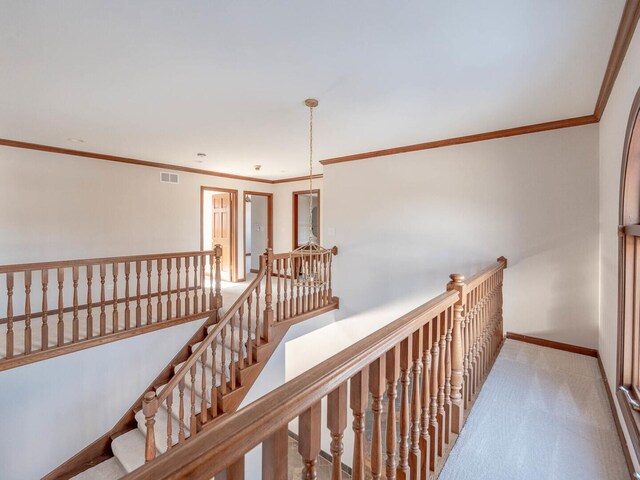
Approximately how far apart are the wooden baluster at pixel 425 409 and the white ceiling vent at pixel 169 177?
5082mm

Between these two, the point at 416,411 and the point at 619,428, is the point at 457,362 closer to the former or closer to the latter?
the point at 416,411

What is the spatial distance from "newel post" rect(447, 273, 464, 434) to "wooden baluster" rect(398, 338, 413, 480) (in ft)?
1.97

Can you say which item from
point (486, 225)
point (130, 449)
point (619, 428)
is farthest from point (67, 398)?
point (486, 225)

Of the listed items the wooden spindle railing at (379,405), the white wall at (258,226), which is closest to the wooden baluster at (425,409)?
the wooden spindle railing at (379,405)

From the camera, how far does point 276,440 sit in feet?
2.15

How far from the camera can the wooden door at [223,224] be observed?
639 centimetres

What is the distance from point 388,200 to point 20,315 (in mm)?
4741

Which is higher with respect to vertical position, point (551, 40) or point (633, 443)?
point (551, 40)

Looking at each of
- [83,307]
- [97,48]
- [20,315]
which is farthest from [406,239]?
[20,315]

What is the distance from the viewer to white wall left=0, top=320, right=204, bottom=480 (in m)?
2.92

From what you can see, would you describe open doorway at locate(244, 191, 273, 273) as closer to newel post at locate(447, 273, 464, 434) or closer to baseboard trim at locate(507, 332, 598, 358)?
baseboard trim at locate(507, 332, 598, 358)

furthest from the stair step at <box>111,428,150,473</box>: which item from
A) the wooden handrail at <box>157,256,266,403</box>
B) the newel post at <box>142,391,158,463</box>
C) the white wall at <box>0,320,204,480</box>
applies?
the wooden handrail at <box>157,256,266,403</box>

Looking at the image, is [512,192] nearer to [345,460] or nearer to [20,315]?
[345,460]

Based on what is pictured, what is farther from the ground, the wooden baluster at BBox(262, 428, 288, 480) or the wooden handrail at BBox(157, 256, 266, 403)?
the wooden baluster at BBox(262, 428, 288, 480)
